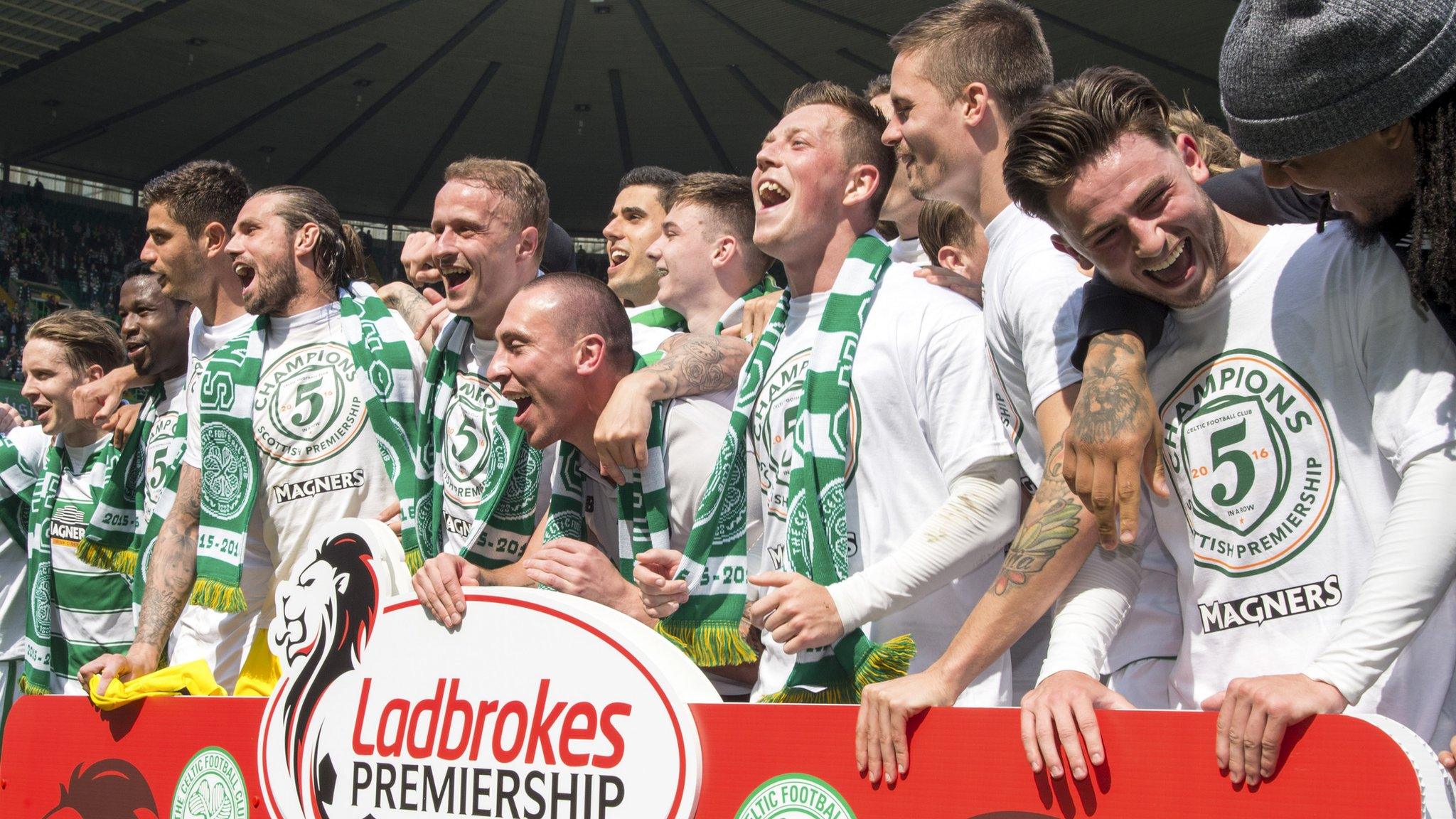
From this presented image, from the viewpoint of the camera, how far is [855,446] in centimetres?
256

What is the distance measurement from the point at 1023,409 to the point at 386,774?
144 cm

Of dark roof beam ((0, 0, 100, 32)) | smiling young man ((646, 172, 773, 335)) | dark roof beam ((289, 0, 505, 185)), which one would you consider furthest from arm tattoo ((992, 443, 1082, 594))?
dark roof beam ((0, 0, 100, 32))

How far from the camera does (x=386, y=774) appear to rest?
254cm

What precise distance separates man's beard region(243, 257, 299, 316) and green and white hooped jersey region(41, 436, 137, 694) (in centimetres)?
172

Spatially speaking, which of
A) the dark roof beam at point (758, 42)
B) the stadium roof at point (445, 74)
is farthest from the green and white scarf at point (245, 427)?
the dark roof beam at point (758, 42)

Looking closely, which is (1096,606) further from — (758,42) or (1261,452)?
(758,42)

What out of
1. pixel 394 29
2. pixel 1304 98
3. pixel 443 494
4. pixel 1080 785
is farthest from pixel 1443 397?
pixel 394 29

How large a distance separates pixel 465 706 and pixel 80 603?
3.48 m

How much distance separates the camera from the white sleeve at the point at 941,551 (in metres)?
2.23

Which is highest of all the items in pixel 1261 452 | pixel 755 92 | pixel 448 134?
pixel 448 134

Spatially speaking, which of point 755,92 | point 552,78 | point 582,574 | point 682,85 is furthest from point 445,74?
point 582,574

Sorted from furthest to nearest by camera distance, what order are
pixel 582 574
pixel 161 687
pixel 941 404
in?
pixel 161 687, pixel 582 574, pixel 941 404

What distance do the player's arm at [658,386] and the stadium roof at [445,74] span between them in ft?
46.9

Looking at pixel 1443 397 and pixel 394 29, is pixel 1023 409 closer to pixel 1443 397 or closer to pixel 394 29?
pixel 1443 397
